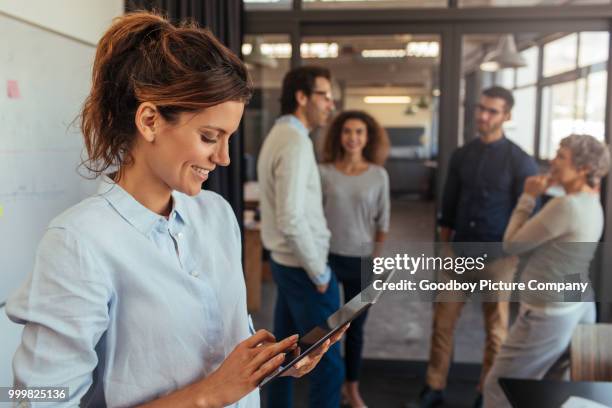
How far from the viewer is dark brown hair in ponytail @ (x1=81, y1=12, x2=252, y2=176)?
872 mm

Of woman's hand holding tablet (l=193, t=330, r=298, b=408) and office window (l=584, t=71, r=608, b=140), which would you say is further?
office window (l=584, t=71, r=608, b=140)

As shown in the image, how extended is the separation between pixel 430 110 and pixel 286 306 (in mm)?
1530

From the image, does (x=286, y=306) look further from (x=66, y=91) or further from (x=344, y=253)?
(x=66, y=91)

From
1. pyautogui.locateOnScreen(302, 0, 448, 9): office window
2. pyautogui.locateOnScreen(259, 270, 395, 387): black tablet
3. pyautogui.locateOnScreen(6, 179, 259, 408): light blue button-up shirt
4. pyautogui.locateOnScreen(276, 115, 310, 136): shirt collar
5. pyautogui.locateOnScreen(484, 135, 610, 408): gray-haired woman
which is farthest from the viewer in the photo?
pyautogui.locateOnScreen(302, 0, 448, 9): office window

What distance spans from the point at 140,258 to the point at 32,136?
137cm

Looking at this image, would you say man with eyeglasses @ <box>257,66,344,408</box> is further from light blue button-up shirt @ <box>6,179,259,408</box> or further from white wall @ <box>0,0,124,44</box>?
light blue button-up shirt @ <box>6,179,259,408</box>

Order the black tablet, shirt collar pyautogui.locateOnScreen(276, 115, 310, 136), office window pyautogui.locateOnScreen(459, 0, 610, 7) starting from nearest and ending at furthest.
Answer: the black tablet
shirt collar pyautogui.locateOnScreen(276, 115, 310, 136)
office window pyautogui.locateOnScreen(459, 0, 610, 7)

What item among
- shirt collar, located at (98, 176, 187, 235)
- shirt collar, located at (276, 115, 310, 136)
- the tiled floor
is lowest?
the tiled floor

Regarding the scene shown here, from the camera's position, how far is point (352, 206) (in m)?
2.96

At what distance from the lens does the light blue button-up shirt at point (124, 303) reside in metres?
0.80

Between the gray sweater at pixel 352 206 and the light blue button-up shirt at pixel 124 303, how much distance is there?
1.87 meters

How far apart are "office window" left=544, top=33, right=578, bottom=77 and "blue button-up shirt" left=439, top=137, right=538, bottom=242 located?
67cm

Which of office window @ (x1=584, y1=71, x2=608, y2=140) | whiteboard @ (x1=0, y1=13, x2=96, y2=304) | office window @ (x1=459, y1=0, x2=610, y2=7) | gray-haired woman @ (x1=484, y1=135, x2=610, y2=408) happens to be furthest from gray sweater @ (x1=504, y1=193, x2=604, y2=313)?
whiteboard @ (x1=0, y1=13, x2=96, y2=304)

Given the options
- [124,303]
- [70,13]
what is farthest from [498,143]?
[124,303]
